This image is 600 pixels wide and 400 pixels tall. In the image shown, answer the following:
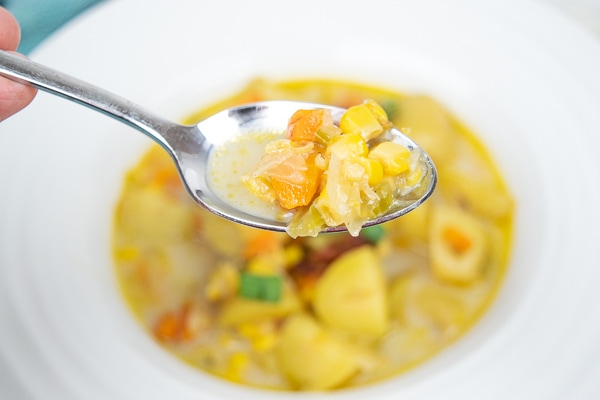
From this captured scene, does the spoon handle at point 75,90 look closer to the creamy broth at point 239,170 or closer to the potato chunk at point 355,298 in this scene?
the creamy broth at point 239,170

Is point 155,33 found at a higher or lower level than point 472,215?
higher

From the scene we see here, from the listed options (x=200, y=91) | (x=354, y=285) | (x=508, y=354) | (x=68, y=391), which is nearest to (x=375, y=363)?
(x=354, y=285)

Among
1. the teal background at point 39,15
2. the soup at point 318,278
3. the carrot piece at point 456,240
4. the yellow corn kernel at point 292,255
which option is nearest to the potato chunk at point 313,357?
the soup at point 318,278

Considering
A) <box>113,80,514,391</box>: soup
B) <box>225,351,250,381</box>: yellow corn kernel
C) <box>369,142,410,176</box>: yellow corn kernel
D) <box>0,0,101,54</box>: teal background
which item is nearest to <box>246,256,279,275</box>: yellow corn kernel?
<box>113,80,514,391</box>: soup

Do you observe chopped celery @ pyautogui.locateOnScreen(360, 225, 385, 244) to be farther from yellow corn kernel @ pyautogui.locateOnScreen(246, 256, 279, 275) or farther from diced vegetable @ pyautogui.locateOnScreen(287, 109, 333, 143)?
diced vegetable @ pyautogui.locateOnScreen(287, 109, 333, 143)

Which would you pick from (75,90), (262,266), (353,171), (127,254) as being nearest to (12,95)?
(75,90)

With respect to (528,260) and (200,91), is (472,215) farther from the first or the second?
(200,91)
